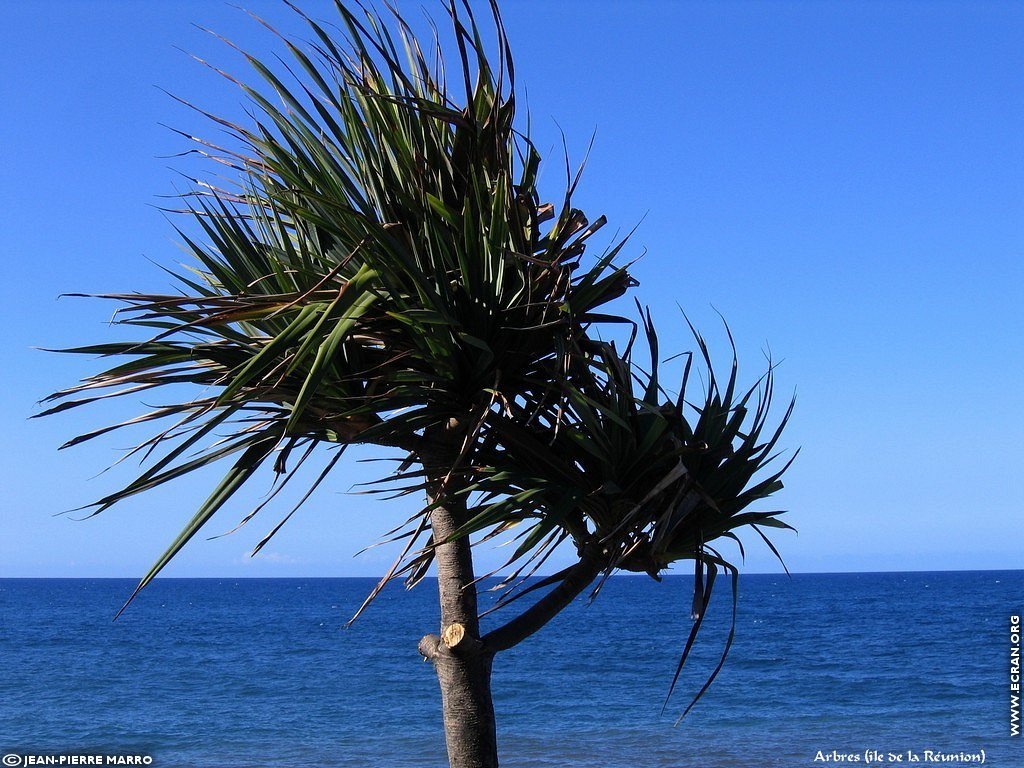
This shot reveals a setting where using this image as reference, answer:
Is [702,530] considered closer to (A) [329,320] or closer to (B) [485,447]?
(B) [485,447]

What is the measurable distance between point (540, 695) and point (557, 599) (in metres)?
22.2

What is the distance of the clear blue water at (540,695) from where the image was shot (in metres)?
17.3

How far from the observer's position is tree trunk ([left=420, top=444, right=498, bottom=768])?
304 cm

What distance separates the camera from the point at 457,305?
301 cm

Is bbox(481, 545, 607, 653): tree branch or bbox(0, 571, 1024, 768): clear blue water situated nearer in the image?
bbox(481, 545, 607, 653): tree branch

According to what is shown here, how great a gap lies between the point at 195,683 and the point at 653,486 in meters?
28.2

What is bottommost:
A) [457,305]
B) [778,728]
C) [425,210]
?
[778,728]

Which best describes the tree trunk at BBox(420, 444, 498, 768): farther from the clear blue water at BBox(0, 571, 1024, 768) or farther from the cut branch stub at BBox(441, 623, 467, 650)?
the clear blue water at BBox(0, 571, 1024, 768)

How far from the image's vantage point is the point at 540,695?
79.3 ft

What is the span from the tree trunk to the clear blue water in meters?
13.1

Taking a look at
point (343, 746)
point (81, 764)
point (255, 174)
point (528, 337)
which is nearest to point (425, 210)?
point (528, 337)

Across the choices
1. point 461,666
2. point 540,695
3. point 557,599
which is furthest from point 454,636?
point 540,695

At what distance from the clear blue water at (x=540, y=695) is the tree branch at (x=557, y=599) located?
1315cm

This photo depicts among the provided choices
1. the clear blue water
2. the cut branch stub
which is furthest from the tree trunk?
the clear blue water
